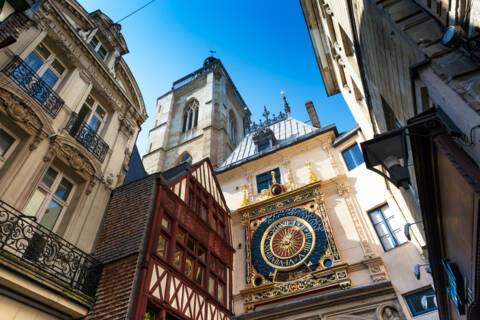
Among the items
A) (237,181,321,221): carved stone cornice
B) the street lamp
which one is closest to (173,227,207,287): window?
the street lamp

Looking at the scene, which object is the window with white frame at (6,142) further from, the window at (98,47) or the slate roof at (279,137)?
the slate roof at (279,137)

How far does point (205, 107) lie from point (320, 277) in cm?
2408

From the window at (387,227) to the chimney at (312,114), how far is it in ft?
29.0

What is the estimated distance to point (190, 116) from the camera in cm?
3459

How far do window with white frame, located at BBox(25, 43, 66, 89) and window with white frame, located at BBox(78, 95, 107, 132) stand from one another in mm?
1067

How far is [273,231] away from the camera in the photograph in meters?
14.7

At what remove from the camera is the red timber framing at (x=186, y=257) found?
6922mm

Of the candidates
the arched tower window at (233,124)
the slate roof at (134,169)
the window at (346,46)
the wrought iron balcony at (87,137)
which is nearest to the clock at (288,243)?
the slate roof at (134,169)

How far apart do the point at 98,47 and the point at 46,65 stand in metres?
3.14

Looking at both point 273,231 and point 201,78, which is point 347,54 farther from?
point 201,78

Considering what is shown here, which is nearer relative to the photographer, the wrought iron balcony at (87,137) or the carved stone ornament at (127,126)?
the wrought iron balcony at (87,137)

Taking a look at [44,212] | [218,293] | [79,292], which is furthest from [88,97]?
[218,293]

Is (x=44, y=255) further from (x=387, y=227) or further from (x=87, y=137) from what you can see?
(x=387, y=227)

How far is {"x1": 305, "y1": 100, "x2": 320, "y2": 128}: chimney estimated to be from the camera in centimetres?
2089
